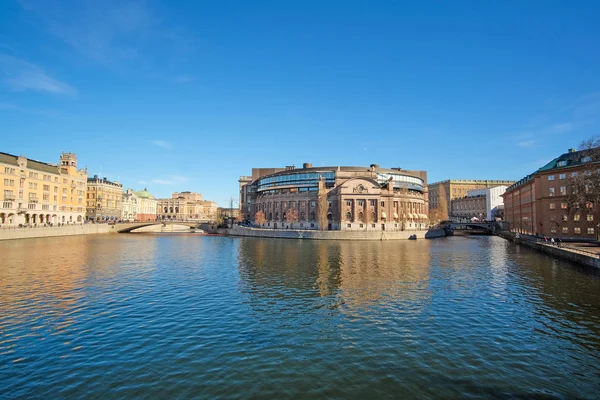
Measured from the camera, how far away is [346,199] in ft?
447

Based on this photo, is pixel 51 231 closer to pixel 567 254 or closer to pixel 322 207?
pixel 322 207

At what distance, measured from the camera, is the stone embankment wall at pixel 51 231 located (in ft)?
327

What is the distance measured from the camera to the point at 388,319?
26078 millimetres

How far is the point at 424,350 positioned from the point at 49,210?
497 ft

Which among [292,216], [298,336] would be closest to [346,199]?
[292,216]

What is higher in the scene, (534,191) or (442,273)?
(534,191)

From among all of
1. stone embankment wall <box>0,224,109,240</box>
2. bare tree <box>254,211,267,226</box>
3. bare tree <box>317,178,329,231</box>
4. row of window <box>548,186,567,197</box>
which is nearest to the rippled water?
row of window <box>548,186,567,197</box>

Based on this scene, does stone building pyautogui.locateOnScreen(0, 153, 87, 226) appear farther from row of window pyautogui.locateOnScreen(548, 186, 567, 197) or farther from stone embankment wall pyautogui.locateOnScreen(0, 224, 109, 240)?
row of window pyautogui.locateOnScreen(548, 186, 567, 197)

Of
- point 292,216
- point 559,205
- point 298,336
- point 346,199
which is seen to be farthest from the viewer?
point 292,216

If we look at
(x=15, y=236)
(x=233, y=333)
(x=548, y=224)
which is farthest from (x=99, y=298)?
(x=548, y=224)

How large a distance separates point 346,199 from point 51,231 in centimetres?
10457

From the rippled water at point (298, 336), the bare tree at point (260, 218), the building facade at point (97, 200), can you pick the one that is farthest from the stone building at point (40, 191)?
the rippled water at point (298, 336)

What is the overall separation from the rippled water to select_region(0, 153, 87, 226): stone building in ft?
303

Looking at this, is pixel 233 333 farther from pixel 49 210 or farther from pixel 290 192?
pixel 49 210
